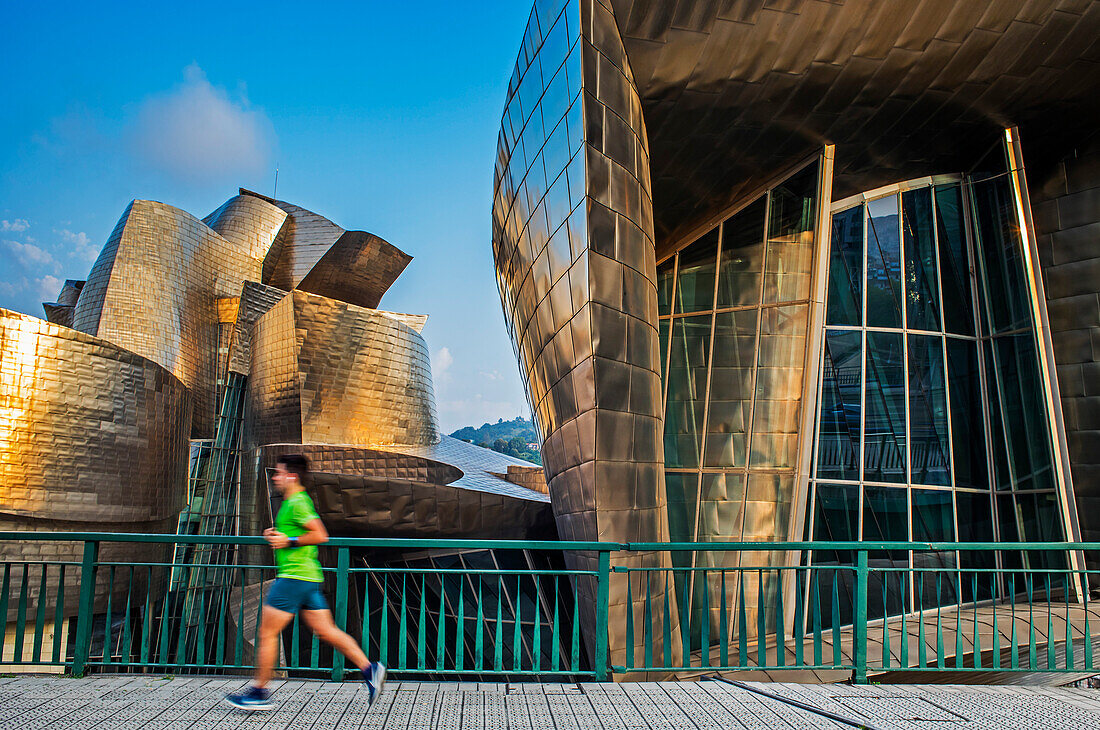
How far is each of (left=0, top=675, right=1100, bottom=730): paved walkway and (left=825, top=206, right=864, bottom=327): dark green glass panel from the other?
797cm

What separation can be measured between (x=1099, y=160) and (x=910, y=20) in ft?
18.8

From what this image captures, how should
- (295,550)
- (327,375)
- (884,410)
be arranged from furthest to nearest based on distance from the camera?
(327,375) < (884,410) < (295,550)

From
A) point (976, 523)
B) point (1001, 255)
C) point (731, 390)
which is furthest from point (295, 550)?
point (1001, 255)

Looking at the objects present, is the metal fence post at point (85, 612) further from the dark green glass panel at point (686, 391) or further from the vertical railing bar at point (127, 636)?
the dark green glass panel at point (686, 391)

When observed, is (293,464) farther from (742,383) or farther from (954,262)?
(954,262)

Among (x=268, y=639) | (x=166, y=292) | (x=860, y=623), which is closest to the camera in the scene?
(x=268, y=639)

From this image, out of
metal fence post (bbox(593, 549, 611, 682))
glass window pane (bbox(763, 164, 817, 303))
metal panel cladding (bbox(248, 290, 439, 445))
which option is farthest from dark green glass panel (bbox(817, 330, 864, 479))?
metal panel cladding (bbox(248, 290, 439, 445))

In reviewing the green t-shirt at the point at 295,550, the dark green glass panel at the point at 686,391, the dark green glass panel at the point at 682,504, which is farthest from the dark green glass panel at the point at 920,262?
the green t-shirt at the point at 295,550

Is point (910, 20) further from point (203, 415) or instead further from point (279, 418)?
point (203, 415)

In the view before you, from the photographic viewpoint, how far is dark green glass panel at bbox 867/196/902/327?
40.0 feet

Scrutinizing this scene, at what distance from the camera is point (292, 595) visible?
4160mm

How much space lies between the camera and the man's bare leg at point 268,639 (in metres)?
4.08

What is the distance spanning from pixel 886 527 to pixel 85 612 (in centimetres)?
1103

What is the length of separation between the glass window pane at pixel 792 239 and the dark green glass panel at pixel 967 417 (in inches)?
126
